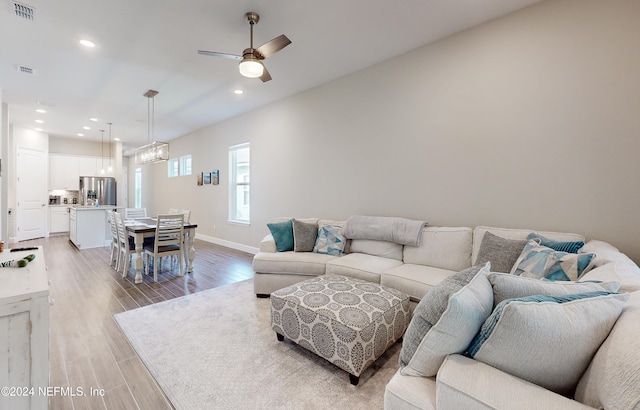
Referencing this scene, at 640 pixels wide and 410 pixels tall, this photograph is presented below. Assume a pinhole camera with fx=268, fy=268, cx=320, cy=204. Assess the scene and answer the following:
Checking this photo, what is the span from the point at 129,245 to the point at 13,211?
196 inches

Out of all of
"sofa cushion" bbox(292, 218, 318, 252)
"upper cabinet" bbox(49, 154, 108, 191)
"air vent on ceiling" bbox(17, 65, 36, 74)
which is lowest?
"sofa cushion" bbox(292, 218, 318, 252)

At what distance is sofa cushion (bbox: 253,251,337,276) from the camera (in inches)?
123

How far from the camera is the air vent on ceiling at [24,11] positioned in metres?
2.46

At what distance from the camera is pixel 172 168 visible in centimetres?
849

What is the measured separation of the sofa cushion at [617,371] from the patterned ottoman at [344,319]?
111 cm

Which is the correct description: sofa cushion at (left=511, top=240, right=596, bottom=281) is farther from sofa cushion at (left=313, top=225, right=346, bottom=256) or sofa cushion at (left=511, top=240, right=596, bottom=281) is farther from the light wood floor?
the light wood floor

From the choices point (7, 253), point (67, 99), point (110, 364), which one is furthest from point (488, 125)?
point (67, 99)

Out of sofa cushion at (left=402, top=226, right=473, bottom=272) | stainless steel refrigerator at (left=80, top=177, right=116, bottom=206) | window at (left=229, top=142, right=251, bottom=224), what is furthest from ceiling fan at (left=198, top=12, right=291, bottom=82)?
stainless steel refrigerator at (left=80, top=177, right=116, bottom=206)

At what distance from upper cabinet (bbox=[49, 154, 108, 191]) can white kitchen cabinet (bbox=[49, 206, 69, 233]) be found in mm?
653

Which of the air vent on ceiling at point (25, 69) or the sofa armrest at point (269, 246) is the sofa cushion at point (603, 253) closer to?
the sofa armrest at point (269, 246)

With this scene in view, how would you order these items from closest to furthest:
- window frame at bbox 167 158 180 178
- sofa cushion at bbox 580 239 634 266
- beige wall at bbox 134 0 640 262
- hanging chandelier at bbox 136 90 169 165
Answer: sofa cushion at bbox 580 239 634 266, beige wall at bbox 134 0 640 262, hanging chandelier at bbox 136 90 169 165, window frame at bbox 167 158 180 178

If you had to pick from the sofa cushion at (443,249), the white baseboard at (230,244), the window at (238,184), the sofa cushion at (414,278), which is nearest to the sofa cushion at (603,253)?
the sofa cushion at (443,249)

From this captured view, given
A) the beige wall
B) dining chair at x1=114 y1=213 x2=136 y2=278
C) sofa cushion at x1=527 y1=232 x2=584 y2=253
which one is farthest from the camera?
dining chair at x1=114 y1=213 x2=136 y2=278

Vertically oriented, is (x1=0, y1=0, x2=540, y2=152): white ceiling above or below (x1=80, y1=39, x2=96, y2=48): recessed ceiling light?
above
